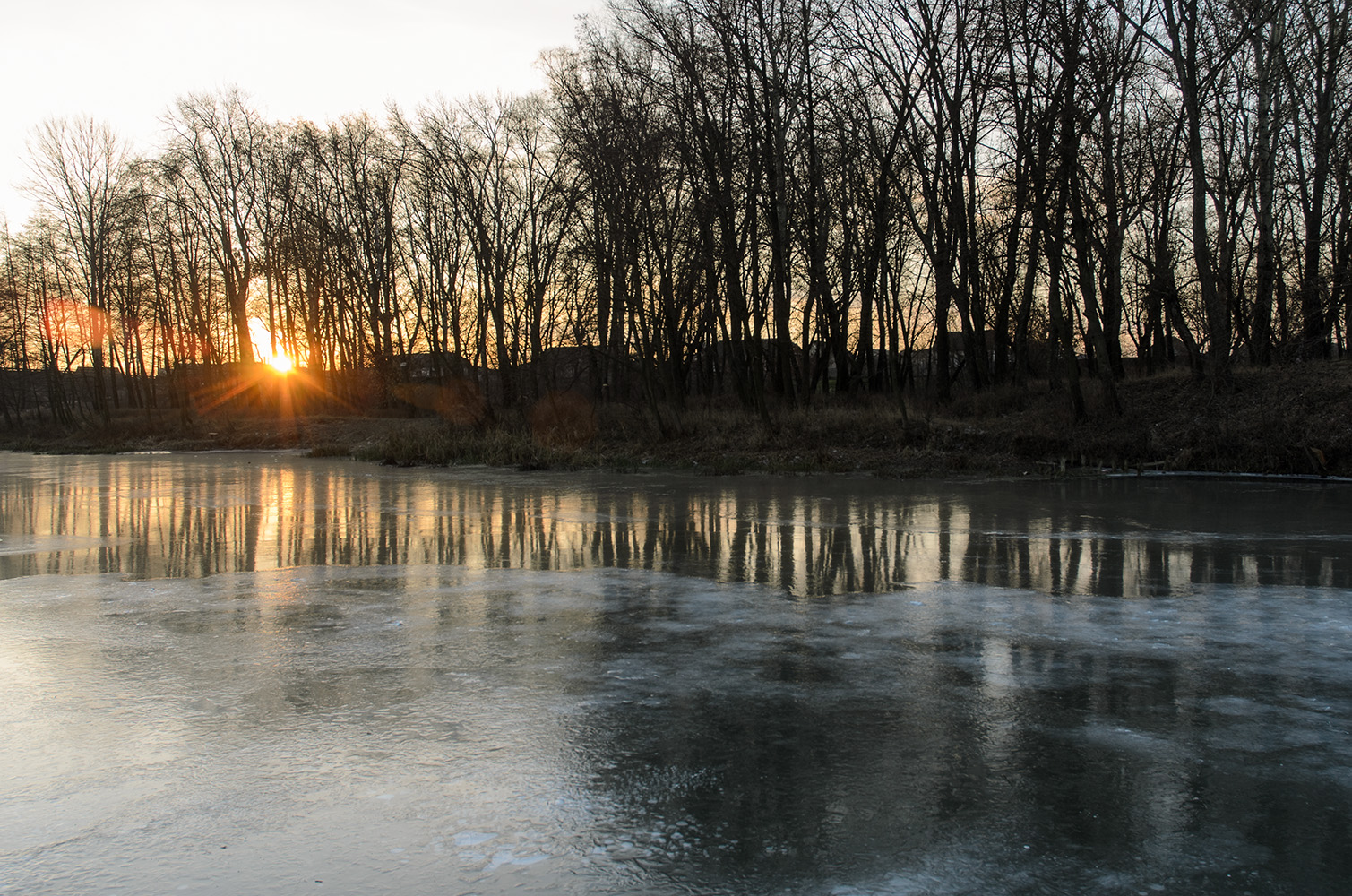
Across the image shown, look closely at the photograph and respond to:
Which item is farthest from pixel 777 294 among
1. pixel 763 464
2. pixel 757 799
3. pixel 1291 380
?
pixel 757 799

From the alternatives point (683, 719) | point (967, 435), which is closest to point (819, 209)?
point (967, 435)

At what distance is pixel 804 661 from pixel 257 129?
136ft

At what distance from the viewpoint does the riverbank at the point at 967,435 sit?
58.8 feet

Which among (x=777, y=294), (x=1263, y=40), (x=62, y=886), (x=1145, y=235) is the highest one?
(x=1263, y=40)

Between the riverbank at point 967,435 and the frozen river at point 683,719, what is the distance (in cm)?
896

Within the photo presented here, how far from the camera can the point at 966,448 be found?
20.7 meters

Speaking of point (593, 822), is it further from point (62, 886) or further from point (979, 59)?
point (979, 59)

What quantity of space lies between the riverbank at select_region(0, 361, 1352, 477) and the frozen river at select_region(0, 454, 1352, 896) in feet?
29.4

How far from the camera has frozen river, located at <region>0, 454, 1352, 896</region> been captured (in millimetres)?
3021

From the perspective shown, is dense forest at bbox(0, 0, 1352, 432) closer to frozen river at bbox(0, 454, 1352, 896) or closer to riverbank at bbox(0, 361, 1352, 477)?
riverbank at bbox(0, 361, 1352, 477)

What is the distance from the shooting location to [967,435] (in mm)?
21047

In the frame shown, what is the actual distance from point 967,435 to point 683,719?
1791 centimetres

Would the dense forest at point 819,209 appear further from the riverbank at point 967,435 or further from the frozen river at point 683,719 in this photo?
the frozen river at point 683,719

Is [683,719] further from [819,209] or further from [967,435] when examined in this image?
[819,209]
